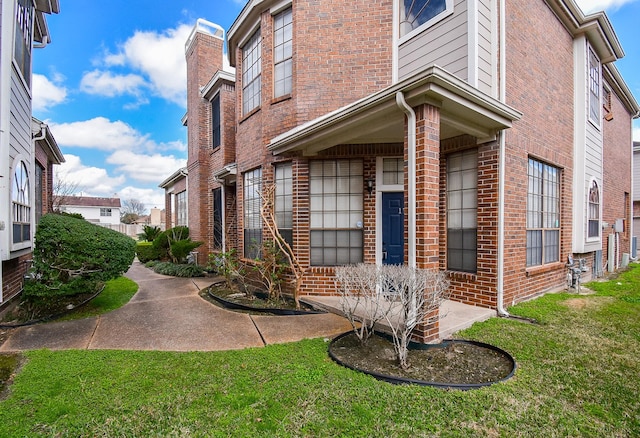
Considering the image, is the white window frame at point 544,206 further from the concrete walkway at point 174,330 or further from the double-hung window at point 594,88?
the concrete walkway at point 174,330

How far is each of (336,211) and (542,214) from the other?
13.5ft

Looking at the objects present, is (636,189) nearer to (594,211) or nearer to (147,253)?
(594,211)

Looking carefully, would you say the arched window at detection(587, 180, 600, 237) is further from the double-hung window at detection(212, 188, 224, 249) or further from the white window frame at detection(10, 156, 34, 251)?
the white window frame at detection(10, 156, 34, 251)

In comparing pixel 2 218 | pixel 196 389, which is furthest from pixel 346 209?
pixel 2 218

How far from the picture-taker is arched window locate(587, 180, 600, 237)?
7949 millimetres

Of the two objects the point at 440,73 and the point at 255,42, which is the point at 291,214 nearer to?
the point at 440,73

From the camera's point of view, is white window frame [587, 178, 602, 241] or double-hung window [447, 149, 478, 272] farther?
white window frame [587, 178, 602, 241]

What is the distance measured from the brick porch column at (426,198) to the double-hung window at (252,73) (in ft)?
15.0

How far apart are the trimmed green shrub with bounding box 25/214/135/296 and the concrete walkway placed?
599mm

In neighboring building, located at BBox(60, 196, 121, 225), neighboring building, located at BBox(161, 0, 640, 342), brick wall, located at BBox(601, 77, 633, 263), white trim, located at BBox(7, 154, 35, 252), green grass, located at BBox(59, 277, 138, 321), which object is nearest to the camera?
neighboring building, located at BBox(161, 0, 640, 342)

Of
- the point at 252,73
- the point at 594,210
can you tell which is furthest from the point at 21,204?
the point at 594,210

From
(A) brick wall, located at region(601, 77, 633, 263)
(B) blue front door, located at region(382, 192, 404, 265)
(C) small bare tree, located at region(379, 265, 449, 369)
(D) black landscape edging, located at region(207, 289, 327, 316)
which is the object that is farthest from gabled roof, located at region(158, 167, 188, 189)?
(A) brick wall, located at region(601, 77, 633, 263)

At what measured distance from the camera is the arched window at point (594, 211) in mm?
7949

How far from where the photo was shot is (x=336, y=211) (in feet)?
20.0
